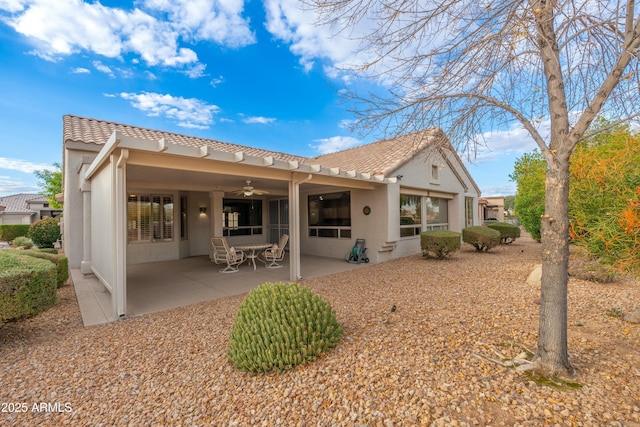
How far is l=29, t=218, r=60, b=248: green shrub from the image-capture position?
14203mm

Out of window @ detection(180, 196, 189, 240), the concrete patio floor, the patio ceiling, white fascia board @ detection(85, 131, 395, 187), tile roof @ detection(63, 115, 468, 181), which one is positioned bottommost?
the concrete patio floor

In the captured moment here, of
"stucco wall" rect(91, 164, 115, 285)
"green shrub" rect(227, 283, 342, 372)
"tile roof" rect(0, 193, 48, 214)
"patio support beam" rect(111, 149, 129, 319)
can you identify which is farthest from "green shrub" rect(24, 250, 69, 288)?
"tile roof" rect(0, 193, 48, 214)

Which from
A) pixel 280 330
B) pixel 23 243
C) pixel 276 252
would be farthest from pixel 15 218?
pixel 280 330

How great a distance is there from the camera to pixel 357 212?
10383mm

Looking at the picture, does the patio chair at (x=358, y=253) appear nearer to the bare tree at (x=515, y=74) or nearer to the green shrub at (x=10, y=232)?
the bare tree at (x=515, y=74)

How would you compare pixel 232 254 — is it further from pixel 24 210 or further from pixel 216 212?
pixel 24 210

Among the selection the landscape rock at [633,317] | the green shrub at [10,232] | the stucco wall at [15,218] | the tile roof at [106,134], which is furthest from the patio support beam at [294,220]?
the stucco wall at [15,218]

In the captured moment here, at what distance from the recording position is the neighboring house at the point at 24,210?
113ft

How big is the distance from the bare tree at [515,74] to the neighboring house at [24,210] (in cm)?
4332

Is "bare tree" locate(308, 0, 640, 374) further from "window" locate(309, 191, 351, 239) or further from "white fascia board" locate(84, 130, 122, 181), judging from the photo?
"window" locate(309, 191, 351, 239)

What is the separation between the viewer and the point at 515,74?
3361 mm

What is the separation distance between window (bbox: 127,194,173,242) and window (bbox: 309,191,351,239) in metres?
5.58

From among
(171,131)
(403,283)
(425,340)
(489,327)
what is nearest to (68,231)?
(171,131)

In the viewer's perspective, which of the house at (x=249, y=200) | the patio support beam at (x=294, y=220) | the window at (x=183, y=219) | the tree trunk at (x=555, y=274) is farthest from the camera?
the window at (x=183, y=219)
